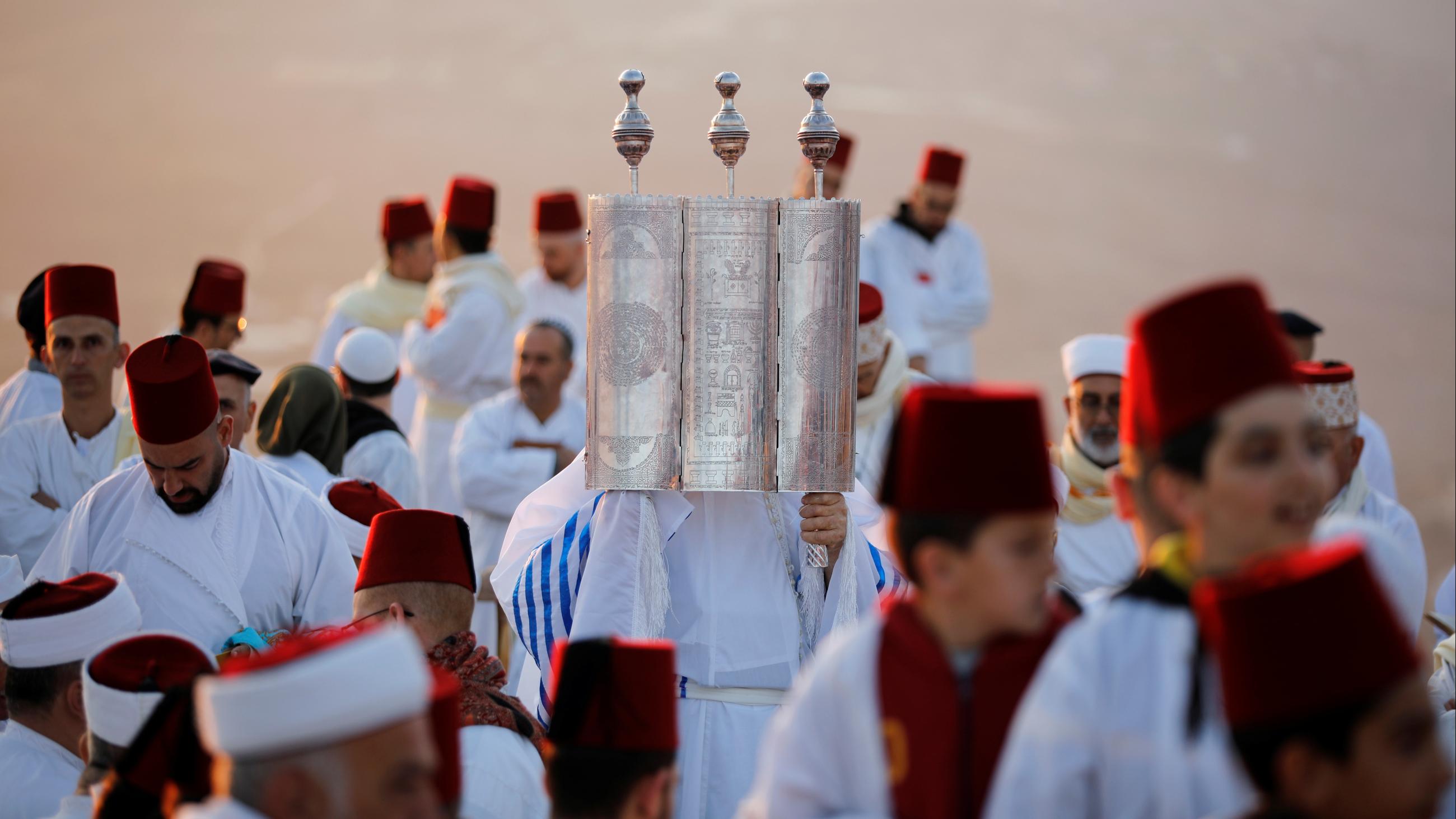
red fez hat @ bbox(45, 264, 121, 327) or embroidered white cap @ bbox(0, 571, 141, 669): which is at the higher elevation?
red fez hat @ bbox(45, 264, 121, 327)

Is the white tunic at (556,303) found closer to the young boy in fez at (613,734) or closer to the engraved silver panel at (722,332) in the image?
the engraved silver panel at (722,332)

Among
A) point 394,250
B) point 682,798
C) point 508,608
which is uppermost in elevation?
point 394,250

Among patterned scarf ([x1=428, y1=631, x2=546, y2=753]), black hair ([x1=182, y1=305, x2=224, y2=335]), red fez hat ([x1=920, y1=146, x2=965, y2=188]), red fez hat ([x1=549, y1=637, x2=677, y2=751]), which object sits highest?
red fez hat ([x1=920, y1=146, x2=965, y2=188])

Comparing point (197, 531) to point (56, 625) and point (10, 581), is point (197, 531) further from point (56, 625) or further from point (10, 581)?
point (56, 625)

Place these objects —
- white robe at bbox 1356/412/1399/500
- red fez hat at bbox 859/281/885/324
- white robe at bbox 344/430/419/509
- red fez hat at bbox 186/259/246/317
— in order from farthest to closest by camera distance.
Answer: red fez hat at bbox 186/259/246/317 → white robe at bbox 1356/412/1399/500 → white robe at bbox 344/430/419/509 → red fez hat at bbox 859/281/885/324

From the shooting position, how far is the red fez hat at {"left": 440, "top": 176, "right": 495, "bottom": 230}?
28.7ft

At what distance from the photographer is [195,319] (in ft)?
22.3

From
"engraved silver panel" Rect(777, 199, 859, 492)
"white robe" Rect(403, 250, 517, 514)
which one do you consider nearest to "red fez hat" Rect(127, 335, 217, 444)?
"engraved silver panel" Rect(777, 199, 859, 492)

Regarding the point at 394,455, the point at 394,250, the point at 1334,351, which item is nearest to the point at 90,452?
the point at 394,455

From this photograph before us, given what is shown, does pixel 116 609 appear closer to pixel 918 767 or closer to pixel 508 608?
pixel 508 608

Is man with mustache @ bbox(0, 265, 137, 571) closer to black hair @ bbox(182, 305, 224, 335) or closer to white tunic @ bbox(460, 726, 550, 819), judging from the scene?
black hair @ bbox(182, 305, 224, 335)

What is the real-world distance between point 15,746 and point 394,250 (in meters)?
6.10

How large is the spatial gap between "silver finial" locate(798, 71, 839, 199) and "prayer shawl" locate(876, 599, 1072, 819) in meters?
1.98

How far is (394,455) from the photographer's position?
6.48 metres
